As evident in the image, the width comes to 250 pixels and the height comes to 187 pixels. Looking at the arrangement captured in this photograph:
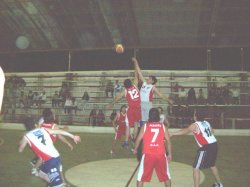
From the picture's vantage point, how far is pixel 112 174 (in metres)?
9.77

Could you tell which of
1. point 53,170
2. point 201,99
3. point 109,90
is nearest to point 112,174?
point 53,170

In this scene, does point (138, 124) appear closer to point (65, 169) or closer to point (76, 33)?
point (65, 169)

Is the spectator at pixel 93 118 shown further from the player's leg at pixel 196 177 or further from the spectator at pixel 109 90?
the player's leg at pixel 196 177

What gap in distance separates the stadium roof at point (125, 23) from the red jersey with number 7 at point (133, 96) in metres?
14.2

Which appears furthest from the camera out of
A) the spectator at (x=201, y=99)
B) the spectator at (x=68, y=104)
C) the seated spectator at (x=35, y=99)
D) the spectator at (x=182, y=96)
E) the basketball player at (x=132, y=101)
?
the seated spectator at (x=35, y=99)

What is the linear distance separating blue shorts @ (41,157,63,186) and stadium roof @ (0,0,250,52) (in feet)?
62.8

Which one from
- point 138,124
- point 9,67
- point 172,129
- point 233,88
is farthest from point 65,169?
point 9,67

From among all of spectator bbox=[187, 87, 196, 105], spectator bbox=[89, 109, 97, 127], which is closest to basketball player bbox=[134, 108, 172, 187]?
spectator bbox=[89, 109, 97, 127]

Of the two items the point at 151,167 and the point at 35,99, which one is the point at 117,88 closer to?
the point at 35,99

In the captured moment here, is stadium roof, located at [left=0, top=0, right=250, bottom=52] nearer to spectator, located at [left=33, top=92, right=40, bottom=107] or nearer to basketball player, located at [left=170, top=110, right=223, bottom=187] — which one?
spectator, located at [left=33, top=92, right=40, bottom=107]

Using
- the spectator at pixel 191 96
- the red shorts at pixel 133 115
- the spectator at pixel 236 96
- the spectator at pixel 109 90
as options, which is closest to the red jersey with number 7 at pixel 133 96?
the red shorts at pixel 133 115

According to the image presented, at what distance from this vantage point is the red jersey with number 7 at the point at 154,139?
6.97 meters

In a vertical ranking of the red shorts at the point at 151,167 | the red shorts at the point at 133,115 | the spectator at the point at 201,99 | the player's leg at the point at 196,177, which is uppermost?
the spectator at the point at 201,99

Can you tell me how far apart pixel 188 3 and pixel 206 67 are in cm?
510
